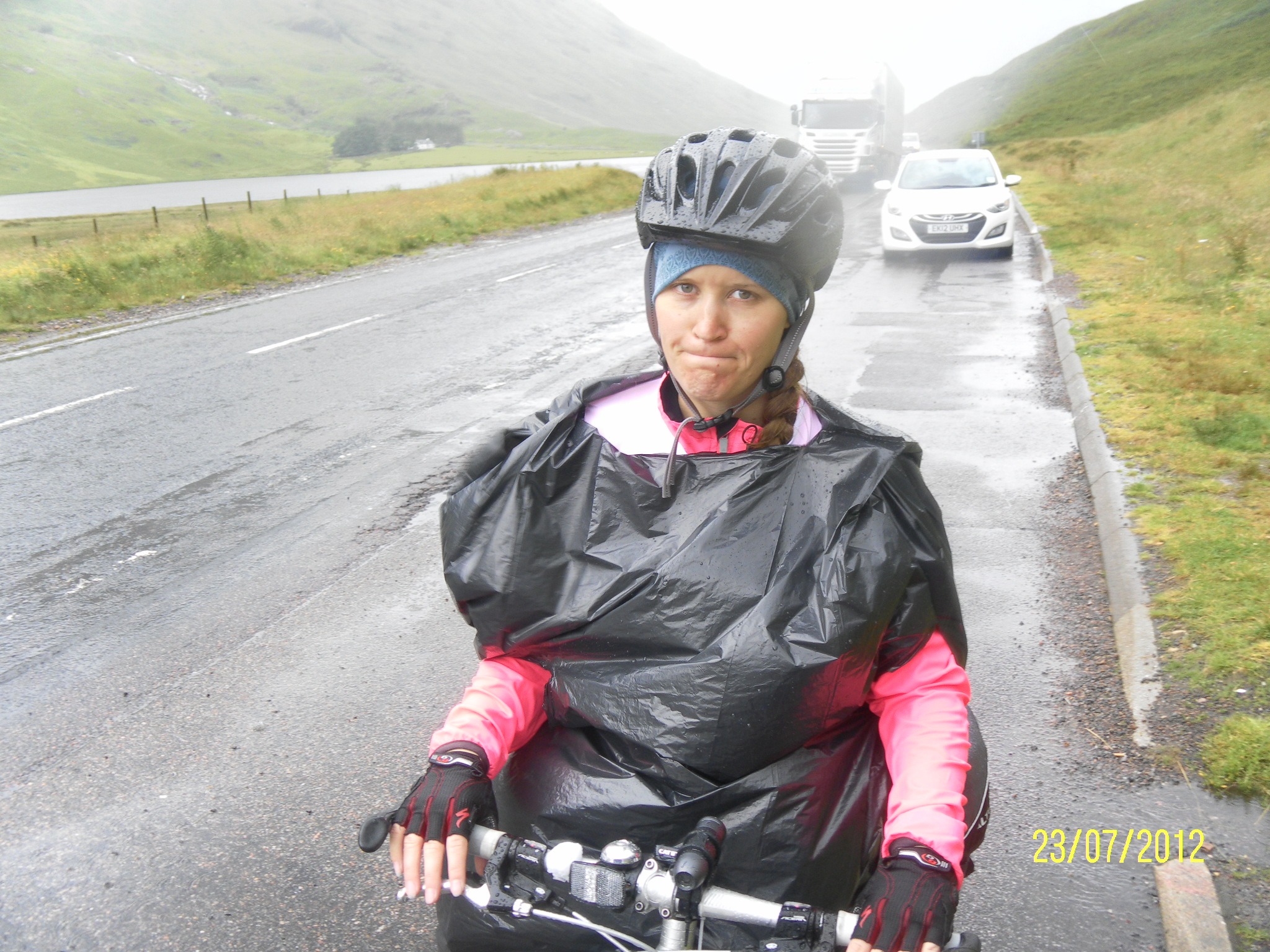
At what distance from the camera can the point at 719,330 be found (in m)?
1.83

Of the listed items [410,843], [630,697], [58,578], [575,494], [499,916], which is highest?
[575,494]

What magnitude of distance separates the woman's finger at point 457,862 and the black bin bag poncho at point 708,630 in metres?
0.18

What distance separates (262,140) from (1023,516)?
590ft

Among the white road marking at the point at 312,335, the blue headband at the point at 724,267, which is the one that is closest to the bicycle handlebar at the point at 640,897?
the blue headband at the point at 724,267

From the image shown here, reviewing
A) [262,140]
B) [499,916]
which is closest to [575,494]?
[499,916]

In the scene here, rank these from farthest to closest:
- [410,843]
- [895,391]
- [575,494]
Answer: [895,391] < [575,494] < [410,843]

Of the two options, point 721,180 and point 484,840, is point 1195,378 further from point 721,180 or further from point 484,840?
point 484,840

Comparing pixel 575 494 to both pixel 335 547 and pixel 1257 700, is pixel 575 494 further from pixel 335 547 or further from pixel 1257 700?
pixel 335 547

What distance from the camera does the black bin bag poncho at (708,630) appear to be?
5.22ft

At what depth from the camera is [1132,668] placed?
4066 mm

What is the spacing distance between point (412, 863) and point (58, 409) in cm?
872

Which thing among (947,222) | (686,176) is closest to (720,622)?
(686,176)

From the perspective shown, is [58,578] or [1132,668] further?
[58,578]
